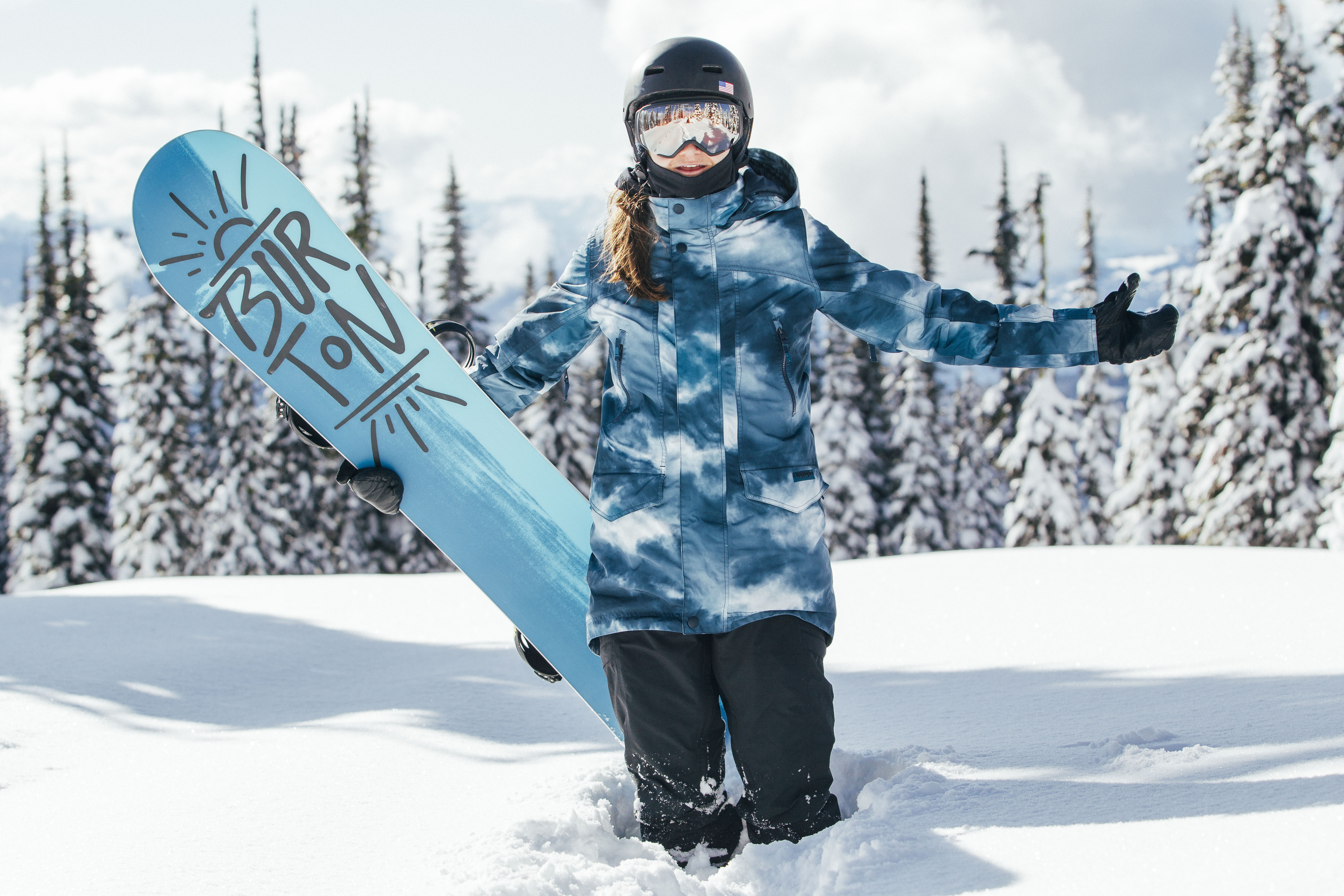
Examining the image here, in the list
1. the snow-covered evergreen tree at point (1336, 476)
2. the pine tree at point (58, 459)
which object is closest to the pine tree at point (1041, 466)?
the snow-covered evergreen tree at point (1336, 476)

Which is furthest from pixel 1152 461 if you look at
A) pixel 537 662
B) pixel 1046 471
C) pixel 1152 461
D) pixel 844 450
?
pixel 537 662

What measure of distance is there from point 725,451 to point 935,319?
0.66 m

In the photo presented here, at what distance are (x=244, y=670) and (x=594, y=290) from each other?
3435 mm

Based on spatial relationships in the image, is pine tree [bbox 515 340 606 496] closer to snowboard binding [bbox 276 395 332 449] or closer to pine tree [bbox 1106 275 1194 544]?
pine tree [bbox 1106 275 1194 544]

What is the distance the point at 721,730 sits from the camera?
8.05 ft

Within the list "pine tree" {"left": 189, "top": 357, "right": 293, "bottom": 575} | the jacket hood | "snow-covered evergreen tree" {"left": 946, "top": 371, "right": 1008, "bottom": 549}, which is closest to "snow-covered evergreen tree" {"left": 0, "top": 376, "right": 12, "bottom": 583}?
"pine tree" {"left": 189, "top": 357, "right": 293, "bottom": 575}

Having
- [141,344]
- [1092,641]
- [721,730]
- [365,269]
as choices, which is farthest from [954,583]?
[141,344]

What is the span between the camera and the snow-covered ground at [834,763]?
1.81m

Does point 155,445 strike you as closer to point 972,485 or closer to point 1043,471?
point 1043,471

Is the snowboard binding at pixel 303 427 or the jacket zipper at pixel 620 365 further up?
the jacket zipper at pixel 620 365

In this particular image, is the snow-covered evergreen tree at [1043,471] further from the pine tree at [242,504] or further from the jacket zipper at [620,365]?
the jacket zipper at [620,365]

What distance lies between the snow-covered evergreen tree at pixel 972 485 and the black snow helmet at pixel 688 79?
2648 centimetres

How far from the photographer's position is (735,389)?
2.34 metres

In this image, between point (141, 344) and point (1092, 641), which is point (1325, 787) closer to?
point (1092, 641)
